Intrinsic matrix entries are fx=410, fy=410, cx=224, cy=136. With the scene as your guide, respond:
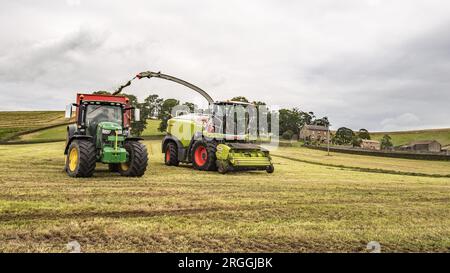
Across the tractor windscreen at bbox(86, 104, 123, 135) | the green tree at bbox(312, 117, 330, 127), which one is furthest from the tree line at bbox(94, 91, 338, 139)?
the tractor windscreen at bbox(86, 104, 123, 135)

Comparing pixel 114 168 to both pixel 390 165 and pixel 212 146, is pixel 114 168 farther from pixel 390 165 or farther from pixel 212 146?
pixel 390 165

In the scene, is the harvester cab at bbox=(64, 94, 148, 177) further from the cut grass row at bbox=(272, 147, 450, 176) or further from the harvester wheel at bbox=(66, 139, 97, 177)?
the cut grass row at bbox=(272, 147, 450, 176)

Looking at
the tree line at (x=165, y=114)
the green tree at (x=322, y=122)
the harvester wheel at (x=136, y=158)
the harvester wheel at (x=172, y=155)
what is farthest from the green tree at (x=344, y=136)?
the harvester wheel at (x=136, y=158)

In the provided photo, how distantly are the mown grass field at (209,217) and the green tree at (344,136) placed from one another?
69.3 meters

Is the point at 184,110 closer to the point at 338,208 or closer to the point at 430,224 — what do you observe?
the point at 338,208

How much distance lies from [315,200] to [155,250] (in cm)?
562

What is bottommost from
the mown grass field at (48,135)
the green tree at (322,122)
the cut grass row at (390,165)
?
the cut grass row at (390,165)

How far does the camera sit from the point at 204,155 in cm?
1723

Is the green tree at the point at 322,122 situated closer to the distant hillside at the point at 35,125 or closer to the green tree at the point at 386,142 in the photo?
the green tree at the point at 386,142

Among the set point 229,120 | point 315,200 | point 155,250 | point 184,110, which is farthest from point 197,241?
point 184,110

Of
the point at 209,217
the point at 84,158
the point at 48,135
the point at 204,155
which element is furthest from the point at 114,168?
the point at 48,135

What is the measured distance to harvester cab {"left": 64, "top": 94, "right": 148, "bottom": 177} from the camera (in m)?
→ 12.5

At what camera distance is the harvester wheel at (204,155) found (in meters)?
16.7

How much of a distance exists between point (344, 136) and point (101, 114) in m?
70.3
